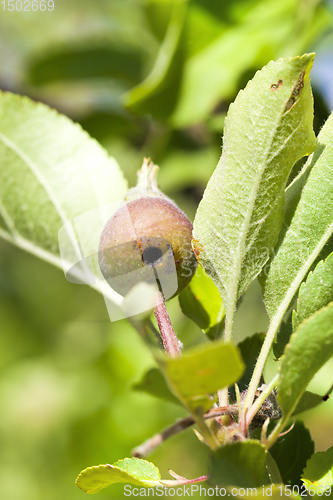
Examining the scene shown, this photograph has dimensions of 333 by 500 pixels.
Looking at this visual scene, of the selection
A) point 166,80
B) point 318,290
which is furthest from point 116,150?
point 318,290

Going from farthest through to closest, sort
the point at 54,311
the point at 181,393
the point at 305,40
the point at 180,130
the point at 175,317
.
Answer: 1. the point at 54,311
2. the point at 175,317
3. the point at 180,130
4. the point at 305,40
5. the point at 181,393

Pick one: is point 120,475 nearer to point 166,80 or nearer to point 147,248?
point 147,248

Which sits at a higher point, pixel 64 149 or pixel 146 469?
pixel 64 149

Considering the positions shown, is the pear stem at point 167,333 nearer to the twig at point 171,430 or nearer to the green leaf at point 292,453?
the twig at point 171,430

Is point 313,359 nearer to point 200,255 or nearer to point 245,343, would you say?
point 200,255

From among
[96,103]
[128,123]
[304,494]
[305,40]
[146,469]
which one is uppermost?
[96,103]

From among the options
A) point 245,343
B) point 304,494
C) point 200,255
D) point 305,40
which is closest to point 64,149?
point 200,255
